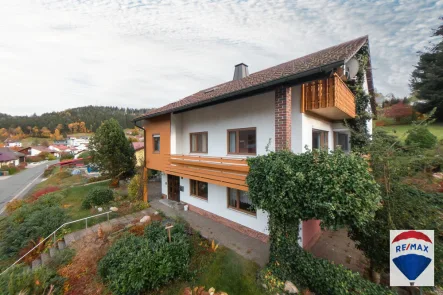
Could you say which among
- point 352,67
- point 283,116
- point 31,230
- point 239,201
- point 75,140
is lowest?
point 31,230

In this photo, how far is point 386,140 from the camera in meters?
5.27

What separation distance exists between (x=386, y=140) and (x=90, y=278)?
433 inches

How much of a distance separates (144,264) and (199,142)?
20.2 feet

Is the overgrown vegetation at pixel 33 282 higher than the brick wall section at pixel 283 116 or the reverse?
the reverse

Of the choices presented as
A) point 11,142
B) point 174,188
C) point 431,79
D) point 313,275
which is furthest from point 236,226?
point 11,142

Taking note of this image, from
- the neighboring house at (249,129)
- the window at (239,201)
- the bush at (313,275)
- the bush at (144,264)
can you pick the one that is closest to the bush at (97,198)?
the neighboring house at (249,129)

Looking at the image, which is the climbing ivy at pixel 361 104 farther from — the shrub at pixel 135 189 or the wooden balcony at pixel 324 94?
the shrub at pixel 135 189

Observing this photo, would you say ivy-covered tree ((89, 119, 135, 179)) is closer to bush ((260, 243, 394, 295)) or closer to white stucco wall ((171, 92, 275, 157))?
white stucco wall ((171, 92, 275, 157))

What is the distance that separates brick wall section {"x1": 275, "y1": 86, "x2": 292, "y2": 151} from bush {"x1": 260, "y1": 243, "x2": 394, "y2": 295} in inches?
127

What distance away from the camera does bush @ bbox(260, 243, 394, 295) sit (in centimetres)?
417

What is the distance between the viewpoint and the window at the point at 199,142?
31.4ft

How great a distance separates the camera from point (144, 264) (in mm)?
5613

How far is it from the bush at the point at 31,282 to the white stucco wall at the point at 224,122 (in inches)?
277

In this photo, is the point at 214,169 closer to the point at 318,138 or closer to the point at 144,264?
the point at 144,264
